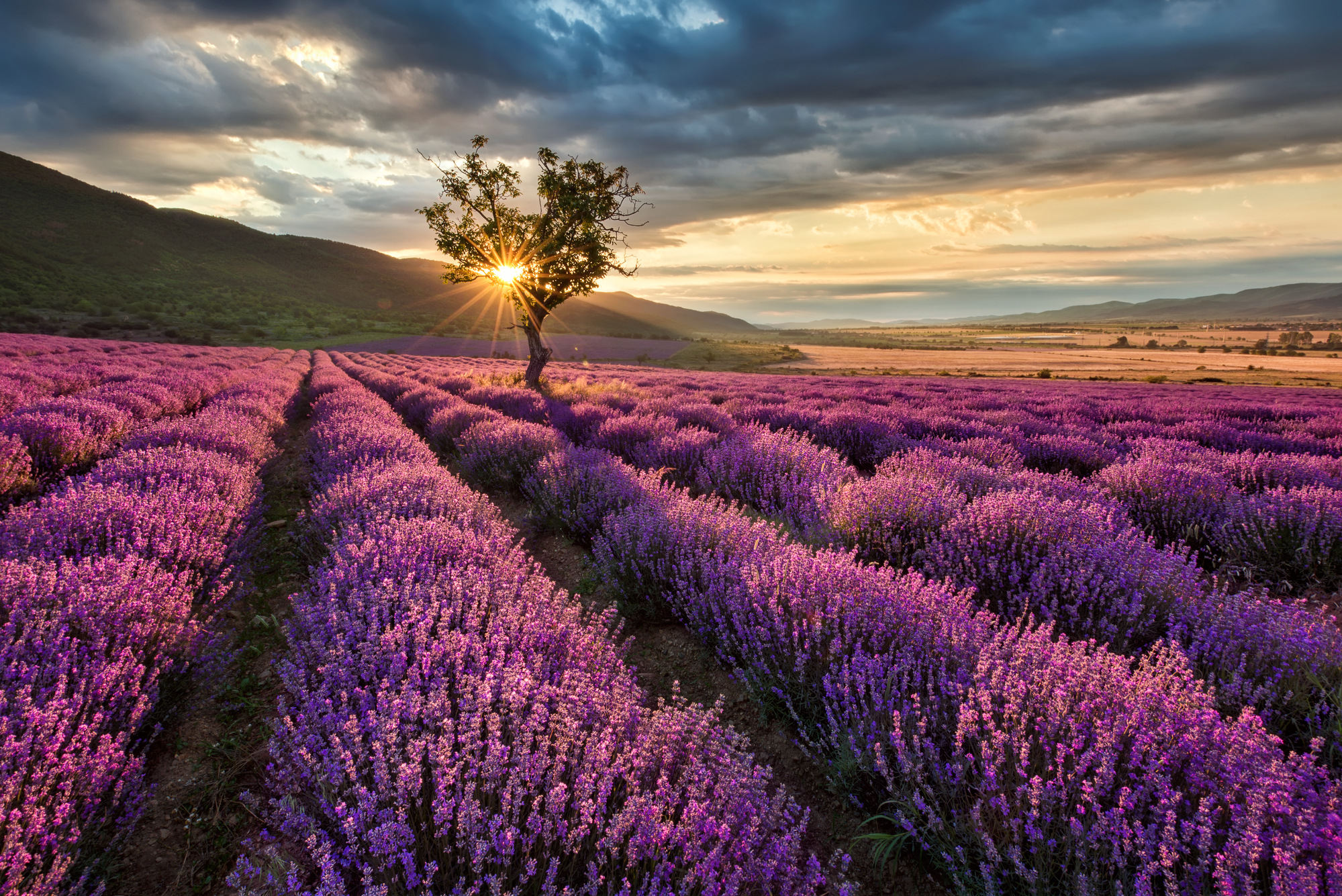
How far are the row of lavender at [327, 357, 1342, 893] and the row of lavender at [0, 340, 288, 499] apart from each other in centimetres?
560

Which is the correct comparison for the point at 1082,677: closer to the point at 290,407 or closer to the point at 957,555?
the point at 957,555

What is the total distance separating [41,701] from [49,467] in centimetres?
505

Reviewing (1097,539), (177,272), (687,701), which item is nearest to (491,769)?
(687,701)

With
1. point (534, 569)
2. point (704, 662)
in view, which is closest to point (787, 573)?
point (704, 662)

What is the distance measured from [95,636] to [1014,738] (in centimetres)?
320

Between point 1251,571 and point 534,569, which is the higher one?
point 534,569

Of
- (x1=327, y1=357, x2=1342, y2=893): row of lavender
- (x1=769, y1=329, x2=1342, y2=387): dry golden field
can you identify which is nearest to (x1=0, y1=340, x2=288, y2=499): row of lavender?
(x1=327, y1=357, x2=1342, y2=893): row of lavender

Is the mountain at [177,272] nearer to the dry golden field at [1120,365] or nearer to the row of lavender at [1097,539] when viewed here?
the dry golden field at [1120,365]

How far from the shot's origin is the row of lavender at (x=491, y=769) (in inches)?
51.8

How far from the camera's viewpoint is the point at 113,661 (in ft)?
6.81

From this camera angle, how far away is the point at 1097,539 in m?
3.19

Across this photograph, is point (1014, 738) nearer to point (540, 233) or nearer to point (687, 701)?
point (687, 701)

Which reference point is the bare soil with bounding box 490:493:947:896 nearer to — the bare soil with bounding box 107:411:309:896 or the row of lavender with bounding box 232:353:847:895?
the row of lavender with bounding box 232:353:847:895

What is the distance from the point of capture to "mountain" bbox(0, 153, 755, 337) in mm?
50156
